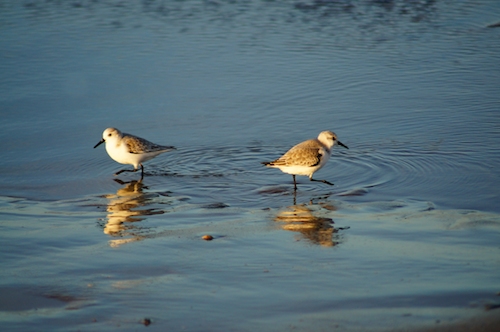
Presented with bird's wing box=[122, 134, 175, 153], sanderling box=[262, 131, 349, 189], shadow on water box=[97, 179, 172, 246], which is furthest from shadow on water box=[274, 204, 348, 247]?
bird's wing box=[122, 134, 175, 153]

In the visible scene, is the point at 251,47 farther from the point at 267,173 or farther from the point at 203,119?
the point at 267,173

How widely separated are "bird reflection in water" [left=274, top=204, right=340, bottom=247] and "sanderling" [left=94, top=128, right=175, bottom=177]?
2.52 m

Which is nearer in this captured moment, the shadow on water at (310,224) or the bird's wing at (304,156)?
the shadow on water at (310,224)

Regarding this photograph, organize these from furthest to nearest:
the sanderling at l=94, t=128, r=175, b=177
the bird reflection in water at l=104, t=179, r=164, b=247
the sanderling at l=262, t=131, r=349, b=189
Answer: the sanderling at l=94, t=128, r=175, b=177 < the sanderling at l=262, t=131, r=349, b=189 < the bird reflection in water at l=104, t=179, r=164, b=247

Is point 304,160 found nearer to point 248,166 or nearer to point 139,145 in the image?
point 248,166

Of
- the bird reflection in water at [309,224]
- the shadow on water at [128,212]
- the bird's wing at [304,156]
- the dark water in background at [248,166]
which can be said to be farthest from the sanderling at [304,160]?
the shadow on water at [128,212]

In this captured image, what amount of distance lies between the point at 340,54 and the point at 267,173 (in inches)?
217

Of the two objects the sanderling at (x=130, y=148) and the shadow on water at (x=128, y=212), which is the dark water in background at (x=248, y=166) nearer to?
the shadow on water at (x=128, y=212)

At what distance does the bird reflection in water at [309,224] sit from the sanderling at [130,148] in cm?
252

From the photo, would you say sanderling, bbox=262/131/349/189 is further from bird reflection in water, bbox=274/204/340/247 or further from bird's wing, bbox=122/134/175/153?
bird's wing, bbox=122/134/175/153

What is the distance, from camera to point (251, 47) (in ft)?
47.8

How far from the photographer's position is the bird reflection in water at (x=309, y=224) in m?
6.65

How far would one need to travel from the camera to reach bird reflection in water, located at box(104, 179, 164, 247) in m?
6.92

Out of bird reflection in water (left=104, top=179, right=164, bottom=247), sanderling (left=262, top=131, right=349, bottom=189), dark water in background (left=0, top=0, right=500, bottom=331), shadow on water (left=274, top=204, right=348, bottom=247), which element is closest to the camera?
dark water in background (left=0, top=0, right=500, bottom=331)
